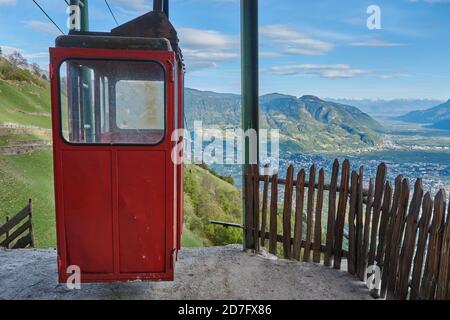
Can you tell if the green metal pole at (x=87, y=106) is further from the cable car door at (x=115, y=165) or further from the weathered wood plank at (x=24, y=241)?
the weathered wood plank at (x=24, y=241)

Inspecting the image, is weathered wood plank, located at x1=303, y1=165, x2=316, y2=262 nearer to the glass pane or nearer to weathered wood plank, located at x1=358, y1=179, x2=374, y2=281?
weathered wood plank, located at x1=358, y1=179, x2=374, y2=281

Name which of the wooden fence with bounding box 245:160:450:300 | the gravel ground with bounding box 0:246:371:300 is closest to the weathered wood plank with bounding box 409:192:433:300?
the wooden fence with bounding box 245:160:450:300

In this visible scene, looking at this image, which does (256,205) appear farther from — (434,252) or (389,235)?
(434,252)

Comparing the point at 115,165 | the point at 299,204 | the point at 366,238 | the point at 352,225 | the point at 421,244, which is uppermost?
the point at 115,165

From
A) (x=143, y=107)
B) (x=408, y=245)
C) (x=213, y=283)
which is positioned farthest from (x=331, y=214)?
(x=143, y=107)

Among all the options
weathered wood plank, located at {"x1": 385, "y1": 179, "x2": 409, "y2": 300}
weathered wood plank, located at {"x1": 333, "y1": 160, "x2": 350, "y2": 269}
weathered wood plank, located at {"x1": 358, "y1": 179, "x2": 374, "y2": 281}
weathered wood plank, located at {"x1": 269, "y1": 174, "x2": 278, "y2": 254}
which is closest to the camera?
weathered wood plank, located at {"x1": 385, "y1": 179, "x2": 409, "y2": 300}

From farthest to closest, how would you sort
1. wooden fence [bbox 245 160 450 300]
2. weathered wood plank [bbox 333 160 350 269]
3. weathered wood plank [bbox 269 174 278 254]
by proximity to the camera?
weathered wood plank [bbox 269 174 278 254] → weathered wood plank [bbox 333 160 350 269] → wooden fence [bbox 245 160 450 300]

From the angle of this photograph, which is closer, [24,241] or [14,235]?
[14,235]

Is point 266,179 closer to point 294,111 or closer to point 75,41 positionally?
Result: point 294,111

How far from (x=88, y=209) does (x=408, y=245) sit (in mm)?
3394

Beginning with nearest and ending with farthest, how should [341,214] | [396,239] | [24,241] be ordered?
[396,239], [341,214], [24,241]

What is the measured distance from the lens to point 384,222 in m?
4.05

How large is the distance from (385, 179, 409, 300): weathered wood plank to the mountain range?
66.4 inches

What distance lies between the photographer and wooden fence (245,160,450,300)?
3.32 metres
